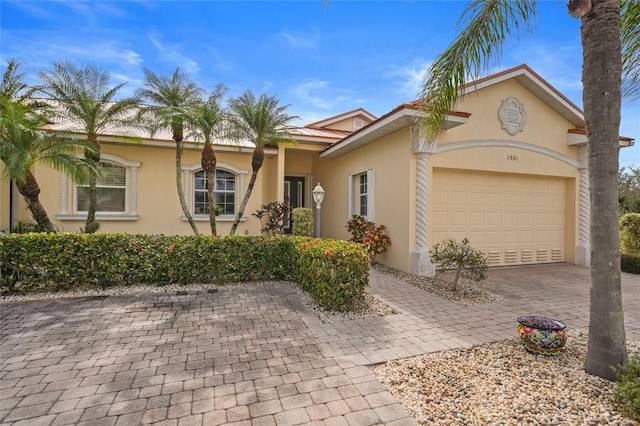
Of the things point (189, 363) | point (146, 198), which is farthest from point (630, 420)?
point (146, 198)

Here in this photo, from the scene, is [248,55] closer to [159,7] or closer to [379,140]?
[159,7]

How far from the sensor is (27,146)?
6531mm

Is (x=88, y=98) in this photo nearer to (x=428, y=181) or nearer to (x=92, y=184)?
(x=92, y=184)

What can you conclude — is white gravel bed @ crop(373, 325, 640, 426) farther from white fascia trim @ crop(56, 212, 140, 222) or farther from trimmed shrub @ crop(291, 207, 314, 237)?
white fascia trim @ crop(56, 212, 140, 222)

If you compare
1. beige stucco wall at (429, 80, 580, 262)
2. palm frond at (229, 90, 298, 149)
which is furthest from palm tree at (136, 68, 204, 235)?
beige stucco wall at (429, 80, 580, 262)

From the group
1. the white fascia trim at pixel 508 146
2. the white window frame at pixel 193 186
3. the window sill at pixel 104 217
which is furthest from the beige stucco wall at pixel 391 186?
the window sill at pixel 104 217

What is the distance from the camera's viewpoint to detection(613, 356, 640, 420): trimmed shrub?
2461 mm

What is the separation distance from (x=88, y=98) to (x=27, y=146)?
205cm

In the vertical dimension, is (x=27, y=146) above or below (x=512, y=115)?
below

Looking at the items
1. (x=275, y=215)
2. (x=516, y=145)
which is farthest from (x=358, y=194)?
(x=516, y=145)

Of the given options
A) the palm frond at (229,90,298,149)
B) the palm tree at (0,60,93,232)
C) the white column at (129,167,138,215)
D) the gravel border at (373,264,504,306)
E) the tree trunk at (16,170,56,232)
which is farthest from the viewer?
the white column at (129,167,138,215)

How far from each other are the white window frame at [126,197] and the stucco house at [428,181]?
0.03 metres

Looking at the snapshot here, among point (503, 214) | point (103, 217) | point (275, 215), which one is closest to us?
point (503, 214)

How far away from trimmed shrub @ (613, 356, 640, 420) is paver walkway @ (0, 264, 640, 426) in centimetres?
145
